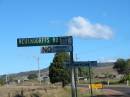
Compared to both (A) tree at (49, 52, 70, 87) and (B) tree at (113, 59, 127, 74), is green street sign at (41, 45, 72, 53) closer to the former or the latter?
(A) tree at (49, 52, 70, 87)

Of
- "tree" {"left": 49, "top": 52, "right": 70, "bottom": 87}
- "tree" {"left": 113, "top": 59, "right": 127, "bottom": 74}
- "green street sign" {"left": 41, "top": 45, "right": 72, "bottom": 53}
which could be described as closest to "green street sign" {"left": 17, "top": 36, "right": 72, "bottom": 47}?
"green street sign" {"left": 41, "top": 45, "right": 72, "bottom": 53}

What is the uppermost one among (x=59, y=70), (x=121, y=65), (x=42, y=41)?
(x=121, y=65)

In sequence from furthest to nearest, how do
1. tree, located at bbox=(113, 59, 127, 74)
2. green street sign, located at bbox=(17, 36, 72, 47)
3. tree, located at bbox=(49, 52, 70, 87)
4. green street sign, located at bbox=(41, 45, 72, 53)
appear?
1. tree, located at bbox=(113, 59, 127, 74)
2. tree, located at bbox=(49, 52, 70, 87)
3. green street sign, located at bbox=(41, 45, 72, 53)
4. green street sign, located at bbox=(17, 36, 72, 47)

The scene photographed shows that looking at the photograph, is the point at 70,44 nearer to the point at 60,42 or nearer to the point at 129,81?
the point at 60,42

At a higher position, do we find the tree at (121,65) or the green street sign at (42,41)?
the tree at (121,65)

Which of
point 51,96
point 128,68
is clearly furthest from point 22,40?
point 128,68

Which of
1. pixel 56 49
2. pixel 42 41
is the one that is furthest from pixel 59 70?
pixel 42 41

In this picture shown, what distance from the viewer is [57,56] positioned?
73.5 m

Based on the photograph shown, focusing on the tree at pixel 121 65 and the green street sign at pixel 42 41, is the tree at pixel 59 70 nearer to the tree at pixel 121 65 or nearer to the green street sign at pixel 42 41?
the green street sign at pixel 42 41

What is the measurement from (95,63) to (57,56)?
36133 mm

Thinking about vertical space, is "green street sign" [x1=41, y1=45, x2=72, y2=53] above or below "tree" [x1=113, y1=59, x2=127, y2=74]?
below

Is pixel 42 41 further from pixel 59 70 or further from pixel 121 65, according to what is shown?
pixel 121 65

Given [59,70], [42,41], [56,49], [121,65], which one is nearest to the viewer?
[42,41]

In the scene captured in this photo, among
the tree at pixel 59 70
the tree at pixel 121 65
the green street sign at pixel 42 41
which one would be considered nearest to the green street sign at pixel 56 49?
the green street sign at pixel 42 41
